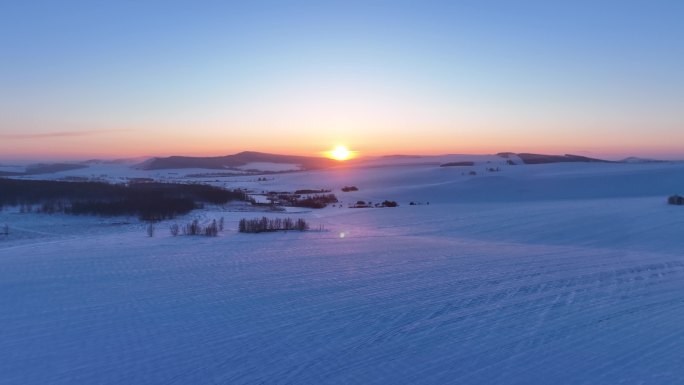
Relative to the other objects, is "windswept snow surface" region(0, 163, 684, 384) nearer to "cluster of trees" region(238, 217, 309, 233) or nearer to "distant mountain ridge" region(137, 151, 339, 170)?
"cluster of trees" region(238, 217, 309, 233)

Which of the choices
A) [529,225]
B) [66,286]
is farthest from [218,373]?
[529,225]

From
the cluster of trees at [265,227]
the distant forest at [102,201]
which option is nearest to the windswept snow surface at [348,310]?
the cluster of trees at [265,227]

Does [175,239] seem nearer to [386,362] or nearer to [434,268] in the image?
[434,268]

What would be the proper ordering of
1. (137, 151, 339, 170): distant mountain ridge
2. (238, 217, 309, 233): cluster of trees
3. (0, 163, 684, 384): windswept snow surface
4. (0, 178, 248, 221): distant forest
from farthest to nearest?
(137, 151, 339, 170): distant mountain ridge < (0, 178, 248, 221): distant forest < (238, 217, 309, 233): cluster of trees < (0, 163, 684, 384): windswept snow surface

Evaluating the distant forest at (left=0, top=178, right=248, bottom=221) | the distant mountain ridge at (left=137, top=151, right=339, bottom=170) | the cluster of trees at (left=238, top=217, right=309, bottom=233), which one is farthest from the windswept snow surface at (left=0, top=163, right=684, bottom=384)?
the distant mountain ridge at (left=137, top=151, right=339, bottom=170)

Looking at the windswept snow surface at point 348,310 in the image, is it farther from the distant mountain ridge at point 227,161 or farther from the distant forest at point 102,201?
the distant mountain ridge at point 227,161

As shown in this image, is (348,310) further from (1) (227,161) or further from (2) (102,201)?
(1) (227,161)

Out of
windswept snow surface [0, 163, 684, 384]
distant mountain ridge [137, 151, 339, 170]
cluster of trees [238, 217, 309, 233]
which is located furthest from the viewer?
distant mountain ridge [137, 151, 339, 170]
